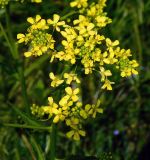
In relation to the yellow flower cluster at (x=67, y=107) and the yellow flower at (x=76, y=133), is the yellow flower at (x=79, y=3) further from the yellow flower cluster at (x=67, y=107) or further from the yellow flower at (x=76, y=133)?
the yellow flower at (x=76, y=133)

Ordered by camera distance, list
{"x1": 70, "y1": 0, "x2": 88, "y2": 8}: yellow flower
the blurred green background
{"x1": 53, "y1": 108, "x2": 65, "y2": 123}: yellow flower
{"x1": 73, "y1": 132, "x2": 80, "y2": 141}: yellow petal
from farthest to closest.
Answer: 1. the blurred green background
2. {"x1": 70, "y1": 0, "x2": 88, "y2": 8}: yellow flower
3. {"x1": 73, "y1": 132, "x2": 80, "y2": 141}: yellow petal
4. {"x1": 53, "y1": 108, "x2": 65, "y2": 123}: yellow flower

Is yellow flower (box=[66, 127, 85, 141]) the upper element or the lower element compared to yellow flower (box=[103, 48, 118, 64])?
lower

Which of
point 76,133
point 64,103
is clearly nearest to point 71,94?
point 64,103

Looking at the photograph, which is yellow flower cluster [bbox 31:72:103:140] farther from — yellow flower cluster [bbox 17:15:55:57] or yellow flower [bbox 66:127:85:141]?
yellow flower cluster [bbox 17:15:55:57]

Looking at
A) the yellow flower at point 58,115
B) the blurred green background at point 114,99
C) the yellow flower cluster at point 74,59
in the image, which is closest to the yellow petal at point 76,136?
the yellow flower cluster at point 74,59

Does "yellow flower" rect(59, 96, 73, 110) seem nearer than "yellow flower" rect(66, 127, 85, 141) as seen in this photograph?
Yes

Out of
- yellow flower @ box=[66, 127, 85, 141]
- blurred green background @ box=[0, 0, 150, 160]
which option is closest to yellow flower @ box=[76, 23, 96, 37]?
yellow flower @ box=[66, 127, 85, 141]

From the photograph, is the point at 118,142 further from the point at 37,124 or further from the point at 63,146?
the point at 37,124

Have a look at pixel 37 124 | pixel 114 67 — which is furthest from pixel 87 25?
pixel 37 124
